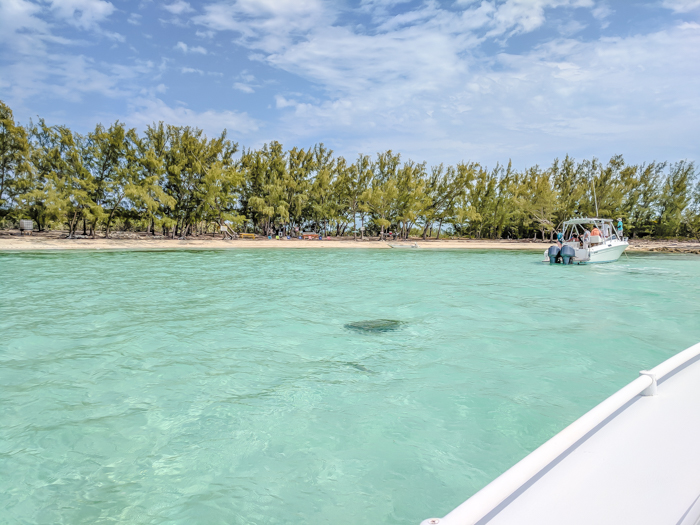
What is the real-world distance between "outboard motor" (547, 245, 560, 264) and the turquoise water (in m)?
12.1

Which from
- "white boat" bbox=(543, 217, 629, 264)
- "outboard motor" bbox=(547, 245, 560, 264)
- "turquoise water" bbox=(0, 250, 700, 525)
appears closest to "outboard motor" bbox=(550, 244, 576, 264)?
"white boat" bbox=(543, 217, 629, 264)

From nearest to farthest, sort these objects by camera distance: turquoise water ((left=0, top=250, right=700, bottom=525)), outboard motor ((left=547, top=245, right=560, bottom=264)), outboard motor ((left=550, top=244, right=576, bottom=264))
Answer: turquoise water ((left=0, top=250, right=700, bottom=525))
outboard motor ((left=550, top=244, right=576, bottom=264))
outboard motor ((left=547, top=245, right=560, bottom=264))

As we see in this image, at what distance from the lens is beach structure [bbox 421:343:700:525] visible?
6.24 ft

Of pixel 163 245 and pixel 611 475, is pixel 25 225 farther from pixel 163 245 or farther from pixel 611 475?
pixel 611 475

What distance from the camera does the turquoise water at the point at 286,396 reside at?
11.9ft

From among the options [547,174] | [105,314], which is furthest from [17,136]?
[547,174]

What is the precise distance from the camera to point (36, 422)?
15.9 ft

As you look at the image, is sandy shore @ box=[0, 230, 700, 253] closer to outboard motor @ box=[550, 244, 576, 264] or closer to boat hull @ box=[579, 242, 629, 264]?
boat hull @ box=[579, 242, 629, 264]

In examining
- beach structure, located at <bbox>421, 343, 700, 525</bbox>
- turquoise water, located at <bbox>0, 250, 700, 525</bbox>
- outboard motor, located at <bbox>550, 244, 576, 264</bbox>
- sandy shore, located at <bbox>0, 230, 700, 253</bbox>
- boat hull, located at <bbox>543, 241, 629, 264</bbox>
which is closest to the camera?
beach structure, located at <bbox>421, 343, 700, 525</bbox>

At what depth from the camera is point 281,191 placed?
1770 inches

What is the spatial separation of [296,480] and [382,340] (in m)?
4.57

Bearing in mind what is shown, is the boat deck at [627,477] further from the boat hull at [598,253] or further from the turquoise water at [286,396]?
the boat hull at [598,253]

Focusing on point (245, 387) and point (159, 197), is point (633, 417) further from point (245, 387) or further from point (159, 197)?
point (159, 197)

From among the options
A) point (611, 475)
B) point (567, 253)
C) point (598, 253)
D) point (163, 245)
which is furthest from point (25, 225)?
point (611, 475)
